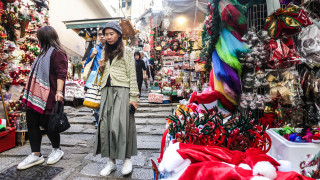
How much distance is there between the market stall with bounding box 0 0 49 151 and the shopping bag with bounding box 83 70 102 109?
1.77 meters

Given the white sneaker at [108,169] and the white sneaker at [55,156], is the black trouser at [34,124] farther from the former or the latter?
the white sneaker at [108,169]

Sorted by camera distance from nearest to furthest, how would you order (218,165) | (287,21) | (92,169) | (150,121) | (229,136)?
1. (218,165)
2. (229,136)
3. (287,21)
4. (92,169)
5. (150,121)

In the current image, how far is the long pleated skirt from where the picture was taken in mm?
2410

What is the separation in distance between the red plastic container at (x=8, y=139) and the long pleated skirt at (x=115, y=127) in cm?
190

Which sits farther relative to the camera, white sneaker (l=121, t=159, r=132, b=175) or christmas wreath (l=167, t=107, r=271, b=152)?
white sneaker (l=121, t=159, r=132, b=175)

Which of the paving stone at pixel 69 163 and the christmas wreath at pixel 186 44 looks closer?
the paving stone at pixel 69 163

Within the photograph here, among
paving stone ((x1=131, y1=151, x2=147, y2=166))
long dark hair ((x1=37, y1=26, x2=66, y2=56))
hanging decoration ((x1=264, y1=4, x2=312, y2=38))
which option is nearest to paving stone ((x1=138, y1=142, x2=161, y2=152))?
paving stone ((x1=131, y1=151, x2=147, y2=166))

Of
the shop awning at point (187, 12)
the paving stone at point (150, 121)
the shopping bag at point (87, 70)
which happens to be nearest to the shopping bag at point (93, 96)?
the shopping bag at point (87, 70)

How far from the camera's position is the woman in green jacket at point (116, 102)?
7.96 feet

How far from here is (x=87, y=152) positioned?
3.45 m

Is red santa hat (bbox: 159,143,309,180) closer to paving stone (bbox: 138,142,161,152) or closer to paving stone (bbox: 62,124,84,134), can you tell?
paving stone (bbox: 138,142,161,152)

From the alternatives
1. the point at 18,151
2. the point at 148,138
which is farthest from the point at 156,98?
the point at 18,151

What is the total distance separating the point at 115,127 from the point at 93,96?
506 millimetres

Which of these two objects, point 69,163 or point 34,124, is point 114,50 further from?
point 69,163
